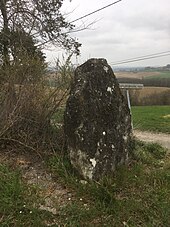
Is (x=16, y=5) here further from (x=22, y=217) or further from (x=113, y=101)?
(x=22, y=217)

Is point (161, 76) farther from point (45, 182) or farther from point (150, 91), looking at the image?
point (45, 182)

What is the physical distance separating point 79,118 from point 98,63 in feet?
3.39

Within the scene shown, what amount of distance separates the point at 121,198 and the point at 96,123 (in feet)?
3.62

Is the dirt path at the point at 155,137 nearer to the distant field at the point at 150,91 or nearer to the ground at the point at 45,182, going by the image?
the ground at the point at 45,182

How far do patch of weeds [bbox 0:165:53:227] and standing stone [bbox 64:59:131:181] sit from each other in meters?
0.80

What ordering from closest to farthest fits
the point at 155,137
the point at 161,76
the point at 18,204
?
the point at 18,204 → the point at 155,137 → the point at 161,76

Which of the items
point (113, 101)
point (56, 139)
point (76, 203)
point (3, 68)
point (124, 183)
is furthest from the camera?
point (3, 68)

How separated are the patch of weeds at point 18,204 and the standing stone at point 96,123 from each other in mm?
798

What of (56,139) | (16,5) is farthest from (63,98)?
(16,5)

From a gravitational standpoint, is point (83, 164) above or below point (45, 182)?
above

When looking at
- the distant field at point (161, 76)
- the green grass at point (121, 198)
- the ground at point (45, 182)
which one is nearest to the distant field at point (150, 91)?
the distant field at point (161, 76)

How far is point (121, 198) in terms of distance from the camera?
385 cm

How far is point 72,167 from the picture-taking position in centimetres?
434

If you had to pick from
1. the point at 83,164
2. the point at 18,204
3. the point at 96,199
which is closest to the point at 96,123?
the point at 83,164
